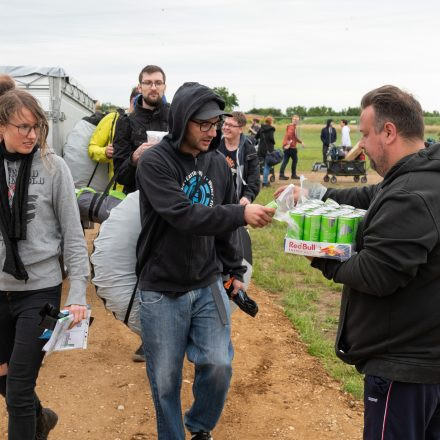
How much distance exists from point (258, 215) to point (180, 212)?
0.40 m

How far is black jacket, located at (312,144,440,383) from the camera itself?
248 cm

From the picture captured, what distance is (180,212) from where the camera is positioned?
3.21 m

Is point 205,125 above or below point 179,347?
A: above

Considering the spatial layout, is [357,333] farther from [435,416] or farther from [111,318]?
[111,318]

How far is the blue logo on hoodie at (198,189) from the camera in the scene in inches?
137

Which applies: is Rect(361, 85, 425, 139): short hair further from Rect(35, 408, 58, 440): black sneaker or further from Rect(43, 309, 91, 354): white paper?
Rect(35, 408, 58, 440): black sneaker

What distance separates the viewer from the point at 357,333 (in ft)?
9.06

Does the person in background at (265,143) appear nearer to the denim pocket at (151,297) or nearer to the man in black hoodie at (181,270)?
the man in black hoodie at (181,270)

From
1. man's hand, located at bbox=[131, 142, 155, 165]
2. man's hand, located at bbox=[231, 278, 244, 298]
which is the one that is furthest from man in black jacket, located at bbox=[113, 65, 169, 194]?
man's hand, located at bbox=[231, 278, 244, 298]

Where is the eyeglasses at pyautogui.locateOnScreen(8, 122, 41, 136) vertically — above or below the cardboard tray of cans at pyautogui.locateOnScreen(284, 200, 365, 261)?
above

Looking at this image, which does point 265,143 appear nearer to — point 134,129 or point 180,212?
point 134,129

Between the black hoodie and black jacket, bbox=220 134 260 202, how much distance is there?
359 cm

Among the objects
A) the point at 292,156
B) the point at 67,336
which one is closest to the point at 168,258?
the point at 67,336

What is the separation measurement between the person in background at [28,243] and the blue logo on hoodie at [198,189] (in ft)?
2.06
